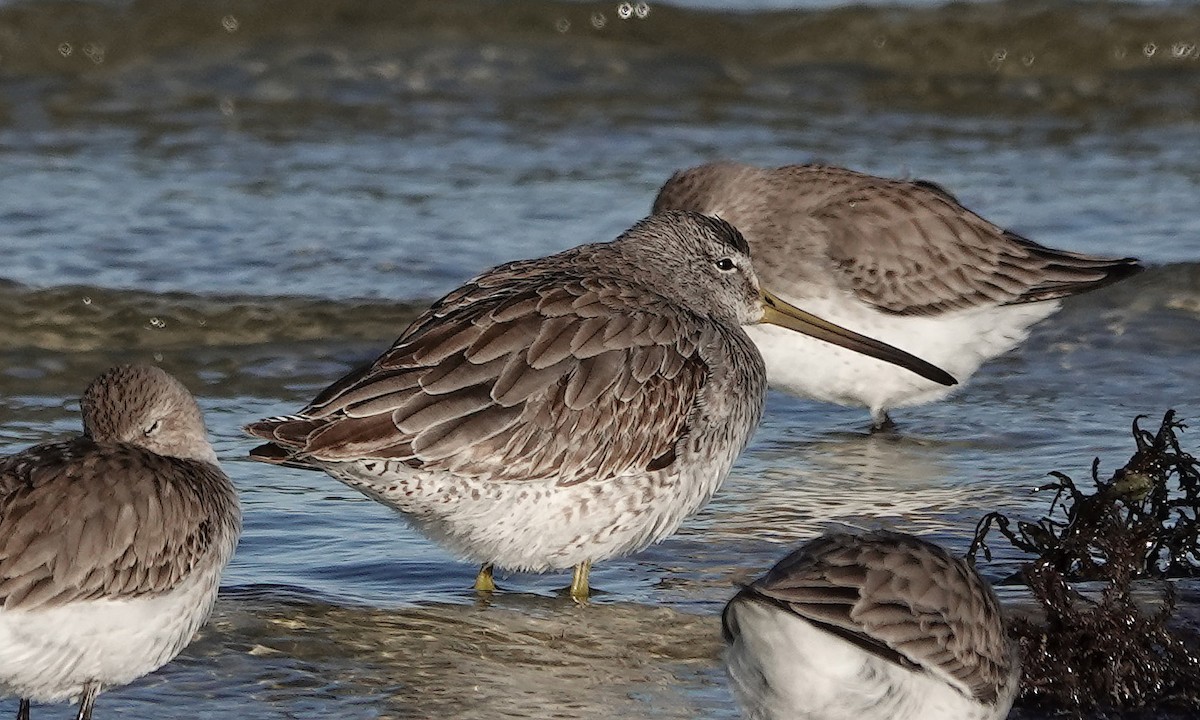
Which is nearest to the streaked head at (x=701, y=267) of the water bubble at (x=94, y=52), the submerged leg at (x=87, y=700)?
the submerged leg at (x=87, y=700)

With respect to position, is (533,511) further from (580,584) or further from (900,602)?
(900,602)

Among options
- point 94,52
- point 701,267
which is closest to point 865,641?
point 701,267

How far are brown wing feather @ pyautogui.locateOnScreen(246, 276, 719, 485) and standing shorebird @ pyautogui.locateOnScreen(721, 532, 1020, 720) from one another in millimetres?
1353

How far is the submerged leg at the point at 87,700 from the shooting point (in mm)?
5105

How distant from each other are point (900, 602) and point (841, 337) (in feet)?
11.3

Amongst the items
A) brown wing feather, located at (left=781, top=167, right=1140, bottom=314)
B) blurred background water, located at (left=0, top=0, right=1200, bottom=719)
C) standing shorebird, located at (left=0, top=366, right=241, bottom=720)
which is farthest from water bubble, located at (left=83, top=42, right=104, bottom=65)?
standing shorebird, located at (left=0, top=366, right=241, bottom=720)

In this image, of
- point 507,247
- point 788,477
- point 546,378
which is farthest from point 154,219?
point 546,378

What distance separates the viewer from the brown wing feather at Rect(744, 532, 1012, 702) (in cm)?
475

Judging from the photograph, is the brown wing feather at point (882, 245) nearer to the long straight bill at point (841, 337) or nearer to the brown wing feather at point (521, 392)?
the long straight bill at point (841, 337)

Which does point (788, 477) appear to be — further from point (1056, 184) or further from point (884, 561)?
point (1056, 184)

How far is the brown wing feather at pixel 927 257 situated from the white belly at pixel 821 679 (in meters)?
4.08

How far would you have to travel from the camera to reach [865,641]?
472 cm

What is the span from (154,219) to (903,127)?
5356 mm

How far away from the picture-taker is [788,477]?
8.09 metres
